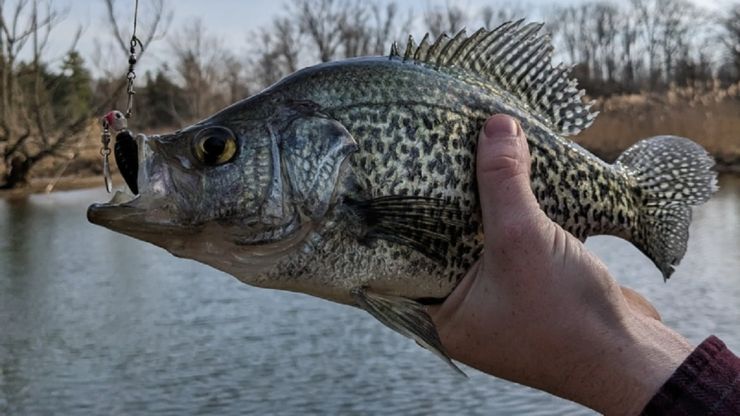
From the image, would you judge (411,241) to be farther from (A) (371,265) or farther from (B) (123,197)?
(B) (123,197)

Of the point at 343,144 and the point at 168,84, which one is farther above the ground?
the point at 168,84

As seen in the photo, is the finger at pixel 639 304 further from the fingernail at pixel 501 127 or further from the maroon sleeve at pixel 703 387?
the fingernail at pixel 501 127

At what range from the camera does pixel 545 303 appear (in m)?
2.74

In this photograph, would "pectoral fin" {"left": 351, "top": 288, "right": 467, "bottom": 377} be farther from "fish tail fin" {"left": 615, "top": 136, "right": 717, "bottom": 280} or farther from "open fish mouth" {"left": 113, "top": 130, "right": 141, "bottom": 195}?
"fish tail fin" {"left": 615, "top": 136, "right": 717, "bottom": 280}

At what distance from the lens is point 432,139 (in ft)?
9.08

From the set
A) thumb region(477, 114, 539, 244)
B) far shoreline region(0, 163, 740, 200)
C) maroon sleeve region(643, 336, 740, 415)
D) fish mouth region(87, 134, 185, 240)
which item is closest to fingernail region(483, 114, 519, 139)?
thumb region(477, 114, 539, 244)

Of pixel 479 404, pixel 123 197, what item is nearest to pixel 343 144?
pixel 123 197

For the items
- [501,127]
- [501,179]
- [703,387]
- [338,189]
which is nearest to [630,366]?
[703,387]

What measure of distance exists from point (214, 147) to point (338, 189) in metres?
0.39

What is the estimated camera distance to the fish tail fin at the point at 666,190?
10.7 feet

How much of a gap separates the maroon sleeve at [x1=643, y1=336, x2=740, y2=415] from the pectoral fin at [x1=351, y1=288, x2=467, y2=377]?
565 mm

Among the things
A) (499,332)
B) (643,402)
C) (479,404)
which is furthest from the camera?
(479,404)

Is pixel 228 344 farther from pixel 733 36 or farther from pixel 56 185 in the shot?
pixel 733 36

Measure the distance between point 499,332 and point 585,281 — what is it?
0.31 meters
